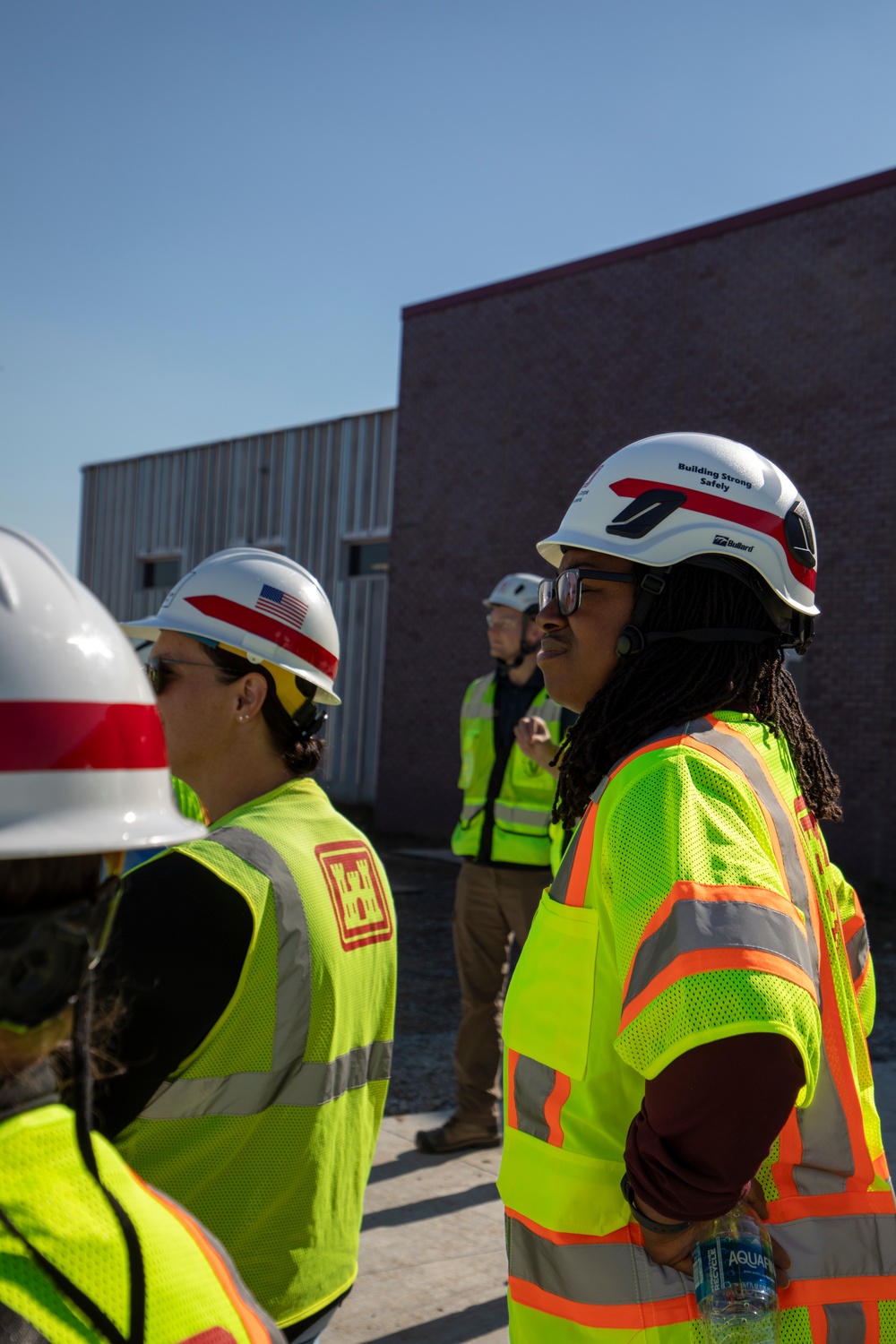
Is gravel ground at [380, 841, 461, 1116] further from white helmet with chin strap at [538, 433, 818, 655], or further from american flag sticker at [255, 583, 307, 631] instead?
white helmet with chin strap at [538, 433, 818, 655]

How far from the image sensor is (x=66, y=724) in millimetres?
967

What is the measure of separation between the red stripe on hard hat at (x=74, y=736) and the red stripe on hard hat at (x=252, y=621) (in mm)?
1504

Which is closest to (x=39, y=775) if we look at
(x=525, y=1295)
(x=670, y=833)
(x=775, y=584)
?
(x=670, y=833)

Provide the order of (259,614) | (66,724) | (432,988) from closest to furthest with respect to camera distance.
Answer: (66,724) < (259,614) < (432,988)

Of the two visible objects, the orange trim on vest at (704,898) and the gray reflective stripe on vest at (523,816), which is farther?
the gray reflective stripe on vest at (523,816)

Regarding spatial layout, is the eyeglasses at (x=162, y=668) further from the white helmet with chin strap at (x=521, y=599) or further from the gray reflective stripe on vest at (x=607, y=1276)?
the white helmet with chin strap at (x=521, y=599)

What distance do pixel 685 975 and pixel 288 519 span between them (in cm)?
2180

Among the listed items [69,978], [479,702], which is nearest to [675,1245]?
[69,978]

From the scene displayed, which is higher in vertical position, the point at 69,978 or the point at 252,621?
the point at 252,621

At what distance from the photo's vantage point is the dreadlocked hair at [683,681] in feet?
6.01

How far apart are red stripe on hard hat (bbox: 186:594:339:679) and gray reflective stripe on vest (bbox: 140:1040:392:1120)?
3.02 feet

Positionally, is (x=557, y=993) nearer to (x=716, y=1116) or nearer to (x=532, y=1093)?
(x=532, y=1093)

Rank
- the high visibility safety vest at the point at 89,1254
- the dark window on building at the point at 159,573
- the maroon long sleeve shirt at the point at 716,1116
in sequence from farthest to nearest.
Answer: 1. the dark window on building at the point at 159,573
2. the maroon long sleeve shirt at the point at 716,1116
3. the high visibility safety vest at the point at 89,1254

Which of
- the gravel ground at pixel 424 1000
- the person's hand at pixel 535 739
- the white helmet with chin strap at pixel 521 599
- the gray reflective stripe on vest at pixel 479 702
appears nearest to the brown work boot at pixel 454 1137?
the gravel ground at pixel 424 1000
